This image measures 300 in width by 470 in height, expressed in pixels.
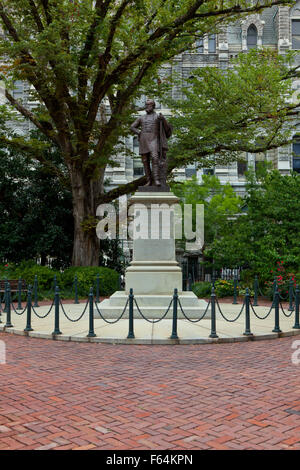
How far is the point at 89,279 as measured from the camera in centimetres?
2025

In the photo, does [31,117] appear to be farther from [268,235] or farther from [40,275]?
[268,235]

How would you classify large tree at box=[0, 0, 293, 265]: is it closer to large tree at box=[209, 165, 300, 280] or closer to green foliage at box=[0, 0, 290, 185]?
green foliage at box=[0, 0, 290, 185]

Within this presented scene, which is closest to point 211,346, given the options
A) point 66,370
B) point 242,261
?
point 66,370

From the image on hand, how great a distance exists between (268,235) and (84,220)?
325 inches

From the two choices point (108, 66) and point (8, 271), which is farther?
point (8, 271)

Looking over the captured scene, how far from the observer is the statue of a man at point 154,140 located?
13922mm

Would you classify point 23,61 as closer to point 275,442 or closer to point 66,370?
point 66,370

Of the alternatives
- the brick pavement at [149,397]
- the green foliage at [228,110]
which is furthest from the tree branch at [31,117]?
the brick pavement at [149,397]

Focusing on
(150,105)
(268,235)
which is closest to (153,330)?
(150,105)

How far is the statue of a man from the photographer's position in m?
13.9

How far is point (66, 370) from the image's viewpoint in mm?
7664

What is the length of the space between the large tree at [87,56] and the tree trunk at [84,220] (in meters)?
0.05

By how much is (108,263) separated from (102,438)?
889 inches

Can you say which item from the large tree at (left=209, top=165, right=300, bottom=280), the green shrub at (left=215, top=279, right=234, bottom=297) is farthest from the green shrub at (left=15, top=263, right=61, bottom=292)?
the large tree at (left=209, top=165, right=300, bottom=280)
